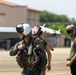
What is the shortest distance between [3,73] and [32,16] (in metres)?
→ 84.1

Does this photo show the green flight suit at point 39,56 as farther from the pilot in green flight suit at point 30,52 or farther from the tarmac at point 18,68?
the tarmac at point 18,68

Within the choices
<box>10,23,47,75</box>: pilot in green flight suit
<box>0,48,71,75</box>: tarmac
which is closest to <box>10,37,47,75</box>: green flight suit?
<box>10,23,47,75</box>: pilot in green flight suit

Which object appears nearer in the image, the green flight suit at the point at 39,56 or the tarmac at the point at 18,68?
the green flight suit at the point at 39,56

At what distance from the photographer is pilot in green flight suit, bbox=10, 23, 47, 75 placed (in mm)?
6879

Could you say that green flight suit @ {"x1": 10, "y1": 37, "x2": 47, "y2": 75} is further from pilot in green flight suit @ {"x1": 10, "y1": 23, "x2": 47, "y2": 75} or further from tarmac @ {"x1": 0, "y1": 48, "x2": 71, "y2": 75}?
tarmac @ {"x1": 0, "y1": 48, "x2": 71, "y2": 75}

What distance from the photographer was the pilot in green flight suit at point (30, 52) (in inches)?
271

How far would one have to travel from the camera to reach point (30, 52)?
22.6 feet

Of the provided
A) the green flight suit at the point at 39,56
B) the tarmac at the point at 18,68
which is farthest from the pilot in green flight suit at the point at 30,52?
the tarmac at the point at 18,68

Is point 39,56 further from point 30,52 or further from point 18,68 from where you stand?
point 18,68

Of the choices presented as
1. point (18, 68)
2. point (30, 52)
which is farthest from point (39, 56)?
point (18, 68)

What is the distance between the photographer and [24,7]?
289 ft

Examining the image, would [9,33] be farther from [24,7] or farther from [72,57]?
[72,57]

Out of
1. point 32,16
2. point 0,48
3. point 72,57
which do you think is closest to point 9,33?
point 0,48

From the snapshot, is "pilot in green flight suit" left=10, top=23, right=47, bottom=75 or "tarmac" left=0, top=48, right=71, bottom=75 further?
"tarmac" left=0, top=48, right=71, bottom=75
